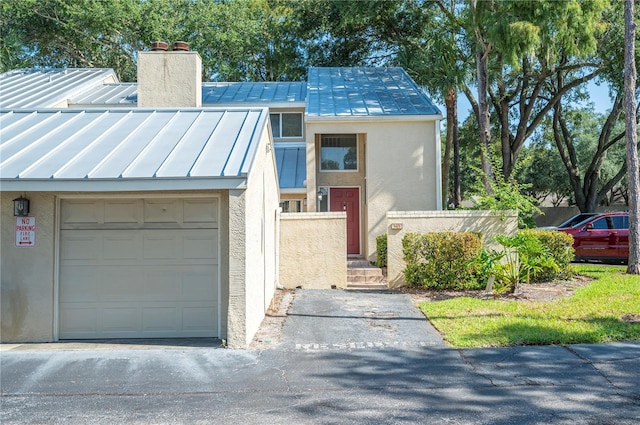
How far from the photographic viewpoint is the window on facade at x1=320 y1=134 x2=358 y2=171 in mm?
18172

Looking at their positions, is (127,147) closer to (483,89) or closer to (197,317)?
(197,317)

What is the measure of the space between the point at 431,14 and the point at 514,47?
1036cm

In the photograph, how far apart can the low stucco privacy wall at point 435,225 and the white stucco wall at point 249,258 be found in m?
3.63

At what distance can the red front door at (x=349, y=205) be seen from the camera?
18.0 meters

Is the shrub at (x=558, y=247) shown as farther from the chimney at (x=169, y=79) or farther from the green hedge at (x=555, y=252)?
the chimney at (x=169, y=79)

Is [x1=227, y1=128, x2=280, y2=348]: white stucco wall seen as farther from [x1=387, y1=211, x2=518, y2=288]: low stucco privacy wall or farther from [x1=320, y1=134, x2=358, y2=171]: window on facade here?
[x1=320, y1=134, x2=358, y2=171]: window on facade

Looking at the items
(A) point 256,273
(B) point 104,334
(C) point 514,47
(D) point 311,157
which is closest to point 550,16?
(C) point 514,47

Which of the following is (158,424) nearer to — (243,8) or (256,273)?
(256,273)

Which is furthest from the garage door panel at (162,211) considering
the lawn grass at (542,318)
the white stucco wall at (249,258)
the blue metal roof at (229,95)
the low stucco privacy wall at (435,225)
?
the blue metal roof at (229,95)

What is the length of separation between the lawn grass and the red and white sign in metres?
6.77

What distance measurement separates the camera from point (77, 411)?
5445 millimetres

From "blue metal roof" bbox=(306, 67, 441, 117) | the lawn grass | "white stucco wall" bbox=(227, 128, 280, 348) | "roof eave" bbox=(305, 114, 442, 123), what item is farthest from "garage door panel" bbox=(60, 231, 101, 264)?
"blue metal roof" bbox=(306, 67, 441, 117)

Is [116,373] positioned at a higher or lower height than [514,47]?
lower

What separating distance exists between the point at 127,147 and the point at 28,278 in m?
2.60
